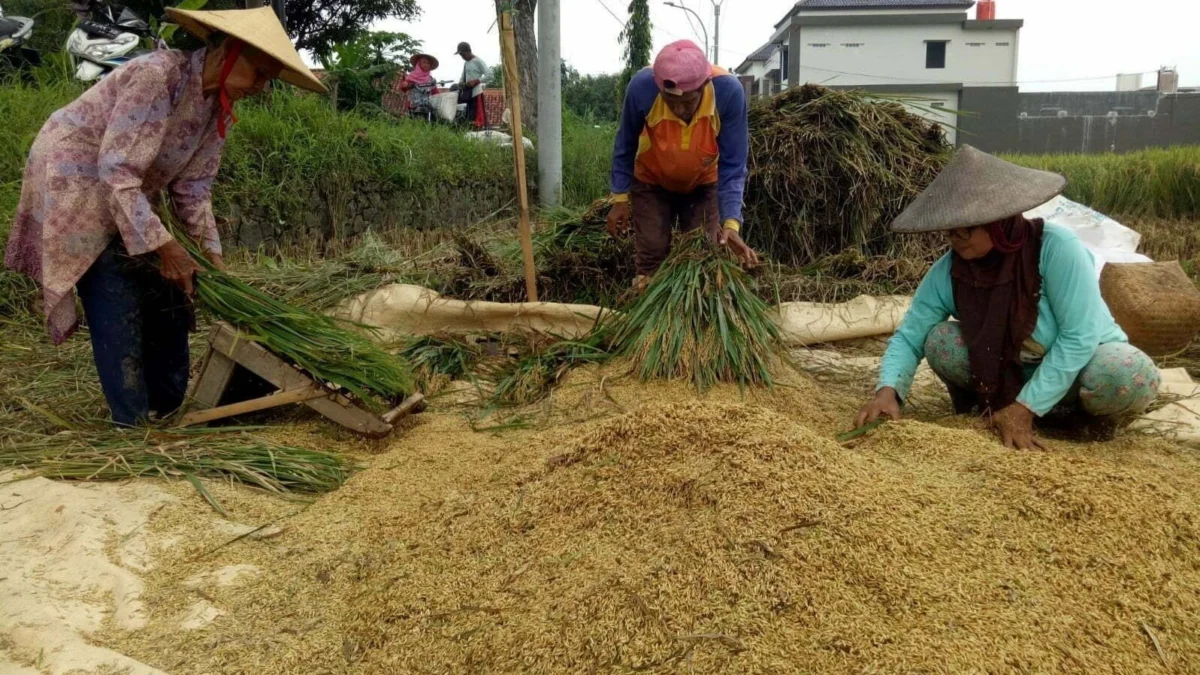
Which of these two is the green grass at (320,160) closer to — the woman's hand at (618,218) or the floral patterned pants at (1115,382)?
the woman's hand at (618,218)

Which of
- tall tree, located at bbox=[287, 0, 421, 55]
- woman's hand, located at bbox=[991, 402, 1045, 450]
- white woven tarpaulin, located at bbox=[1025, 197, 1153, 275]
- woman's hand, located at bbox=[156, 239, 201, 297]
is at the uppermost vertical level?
tall tree, located at bbox=[287, 0, 421, 55]

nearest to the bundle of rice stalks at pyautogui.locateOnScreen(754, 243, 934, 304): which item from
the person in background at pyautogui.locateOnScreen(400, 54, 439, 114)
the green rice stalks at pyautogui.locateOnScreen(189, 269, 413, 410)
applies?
the green rice stalks at pyautogui.locateOnScreen(189, 269, 413, 410)

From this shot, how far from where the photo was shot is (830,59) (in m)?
26.0

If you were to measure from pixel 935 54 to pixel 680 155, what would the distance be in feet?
86.8

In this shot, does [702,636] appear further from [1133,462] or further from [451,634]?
[1133,462]

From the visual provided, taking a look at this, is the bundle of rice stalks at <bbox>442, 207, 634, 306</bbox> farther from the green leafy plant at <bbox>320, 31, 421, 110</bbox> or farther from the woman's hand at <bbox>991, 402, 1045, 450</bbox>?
the green leafy plant at <bbox>320, 31, 421, 110</bbox>

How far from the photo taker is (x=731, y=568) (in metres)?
1.54

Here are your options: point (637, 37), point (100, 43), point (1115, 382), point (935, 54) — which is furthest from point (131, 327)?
point (935, 54)

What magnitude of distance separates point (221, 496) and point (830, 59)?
2640 centimetres

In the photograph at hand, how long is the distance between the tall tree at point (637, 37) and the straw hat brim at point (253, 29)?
9.15 m

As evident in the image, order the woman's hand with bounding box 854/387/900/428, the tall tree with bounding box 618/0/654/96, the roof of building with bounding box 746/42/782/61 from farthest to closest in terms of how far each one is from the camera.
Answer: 1. the roof of building with bounding box 746/42/782/61
2. the tall tree with bounding box 618/0/654/96
3. the woman's hand with bounding box 854/387/900/428

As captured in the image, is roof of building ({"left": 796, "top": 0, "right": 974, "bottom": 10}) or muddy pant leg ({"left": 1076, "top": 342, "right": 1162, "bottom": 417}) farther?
roof of building ({"left": 796, "top": 0, "right": 974, "bottom": 10})

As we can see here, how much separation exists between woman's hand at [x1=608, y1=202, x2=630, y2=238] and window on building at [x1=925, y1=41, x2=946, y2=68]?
26.0m

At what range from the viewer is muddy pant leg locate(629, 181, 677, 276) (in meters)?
3.61
